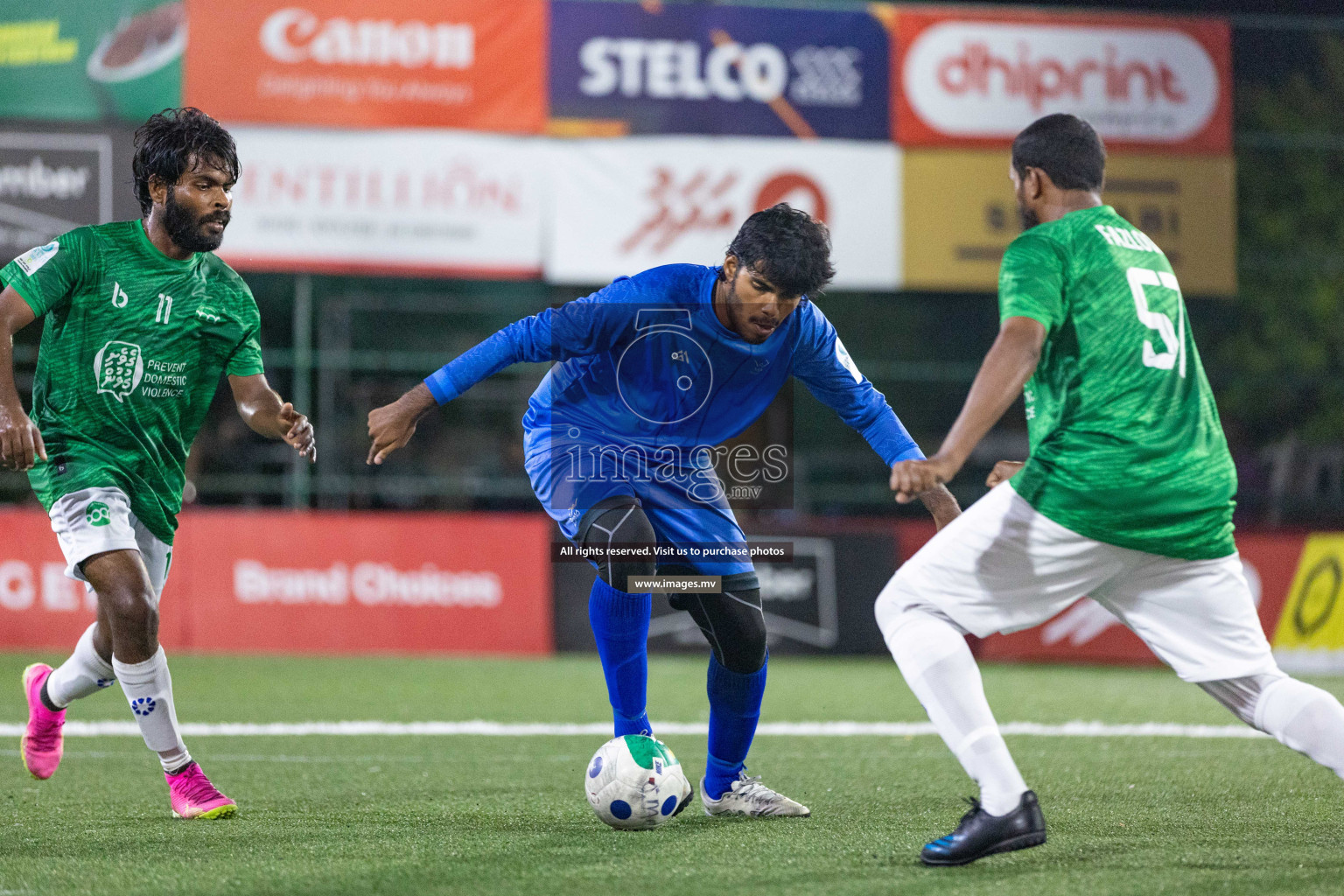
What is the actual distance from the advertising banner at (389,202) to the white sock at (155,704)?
972 cm

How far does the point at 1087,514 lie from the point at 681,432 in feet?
5.56

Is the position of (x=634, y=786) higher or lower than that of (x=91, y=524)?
lower

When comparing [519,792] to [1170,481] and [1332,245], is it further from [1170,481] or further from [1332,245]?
[1332,245]

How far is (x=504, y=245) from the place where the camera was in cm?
1488

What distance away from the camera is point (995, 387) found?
3965 mm

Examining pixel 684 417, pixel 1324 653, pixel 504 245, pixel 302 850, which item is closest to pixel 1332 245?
pixel 1324 653

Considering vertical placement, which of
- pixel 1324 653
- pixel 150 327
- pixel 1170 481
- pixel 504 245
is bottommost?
pixel 1324 653

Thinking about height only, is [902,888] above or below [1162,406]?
below

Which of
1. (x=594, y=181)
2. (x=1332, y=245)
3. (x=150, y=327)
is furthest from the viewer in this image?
(x=1332, y=245)

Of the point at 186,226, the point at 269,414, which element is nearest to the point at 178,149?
the point at 186,226

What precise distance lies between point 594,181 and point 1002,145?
425cm

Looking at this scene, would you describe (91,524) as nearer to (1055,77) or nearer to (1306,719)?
(1306,719)

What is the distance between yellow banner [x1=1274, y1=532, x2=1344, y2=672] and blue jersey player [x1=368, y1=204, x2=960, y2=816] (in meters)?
8.57

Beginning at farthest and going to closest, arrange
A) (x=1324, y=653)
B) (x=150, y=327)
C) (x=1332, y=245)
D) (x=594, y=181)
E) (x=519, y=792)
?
(x=1332, y=245) → (x=594, y=181) → (x=1324, y=653) → (x=519, y=792) → (x=150, y=327)
